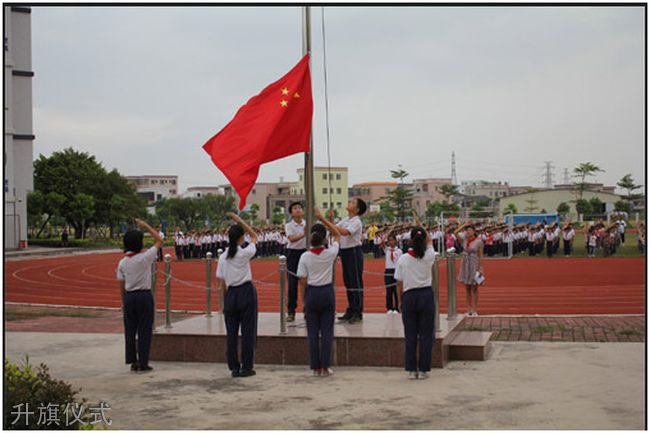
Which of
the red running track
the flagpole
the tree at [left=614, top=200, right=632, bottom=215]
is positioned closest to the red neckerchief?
the flagpole

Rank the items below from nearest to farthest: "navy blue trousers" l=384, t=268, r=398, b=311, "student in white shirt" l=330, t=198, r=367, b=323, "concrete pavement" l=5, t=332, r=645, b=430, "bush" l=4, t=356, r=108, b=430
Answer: "bush" l=4, t=356, r=108, b=430 < "concrete pavement" l=5, t=332, r=645, b=430 < "student in white shirt" l=330, t=198, r=367, b=323 < "navy blue trousers" l=384, t=268, r=398, b=311

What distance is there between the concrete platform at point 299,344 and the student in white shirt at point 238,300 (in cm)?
69

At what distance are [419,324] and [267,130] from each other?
298cm

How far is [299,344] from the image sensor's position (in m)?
8.83

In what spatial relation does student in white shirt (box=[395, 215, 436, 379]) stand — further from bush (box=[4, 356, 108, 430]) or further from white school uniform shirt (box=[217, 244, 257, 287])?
bush (box=[4, 356, 108, 430])

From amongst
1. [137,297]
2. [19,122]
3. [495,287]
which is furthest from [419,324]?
[19,122]

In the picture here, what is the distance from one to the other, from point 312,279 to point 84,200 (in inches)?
1778

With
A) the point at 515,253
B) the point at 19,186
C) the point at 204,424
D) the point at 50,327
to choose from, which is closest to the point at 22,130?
the point at 19,186

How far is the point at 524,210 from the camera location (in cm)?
8569

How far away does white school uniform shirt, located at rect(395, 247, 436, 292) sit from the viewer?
7.80 metres

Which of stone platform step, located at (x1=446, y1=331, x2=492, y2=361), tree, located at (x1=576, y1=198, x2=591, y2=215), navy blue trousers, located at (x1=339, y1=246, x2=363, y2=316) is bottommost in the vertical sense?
stone platform step, located at (x1=446, y1=331, x2=492, y2=361)

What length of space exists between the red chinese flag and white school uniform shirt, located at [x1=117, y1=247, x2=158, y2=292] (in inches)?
51.8

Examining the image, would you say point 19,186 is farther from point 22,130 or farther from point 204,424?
point 204,424

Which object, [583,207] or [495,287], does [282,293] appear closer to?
[495,287]
